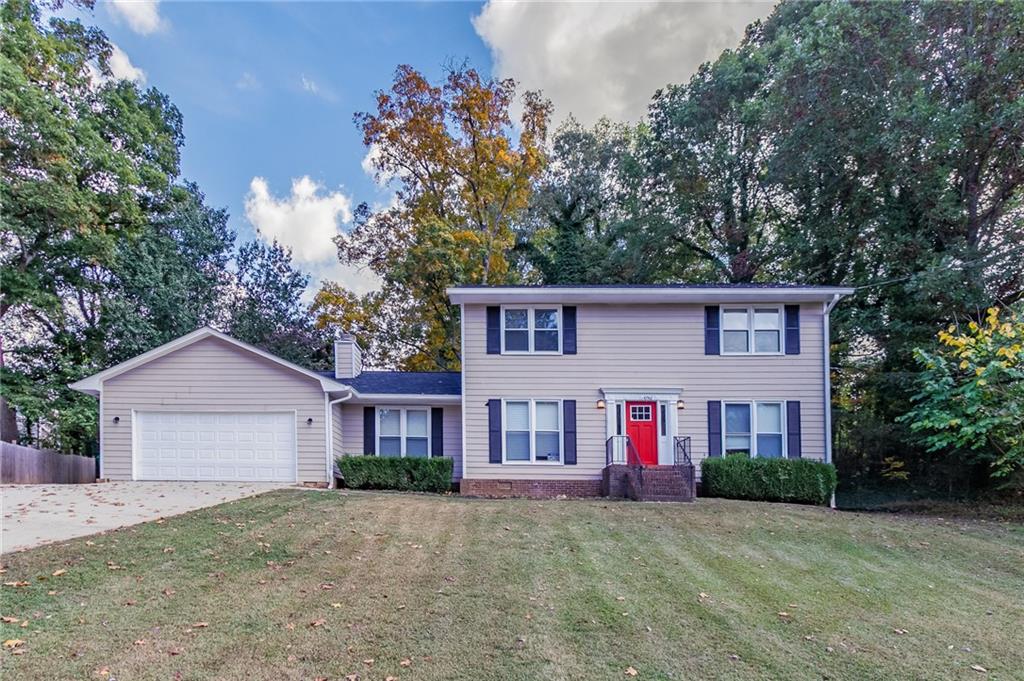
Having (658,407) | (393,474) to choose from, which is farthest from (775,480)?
(393,474)

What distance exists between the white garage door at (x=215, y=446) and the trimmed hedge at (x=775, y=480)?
983cm

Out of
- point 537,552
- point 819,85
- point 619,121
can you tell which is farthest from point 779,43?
point 537,552

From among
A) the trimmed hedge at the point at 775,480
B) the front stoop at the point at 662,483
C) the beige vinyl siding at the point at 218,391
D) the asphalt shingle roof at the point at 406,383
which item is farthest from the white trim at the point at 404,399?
the trimmed hedge at the point at 775,480

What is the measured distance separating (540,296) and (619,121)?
1547 centimetres

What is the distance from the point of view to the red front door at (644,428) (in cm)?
1368

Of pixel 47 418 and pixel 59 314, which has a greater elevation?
pixel 59 314

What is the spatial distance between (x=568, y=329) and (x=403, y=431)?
16.3 ft

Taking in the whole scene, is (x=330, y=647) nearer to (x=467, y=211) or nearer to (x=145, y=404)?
(x=145, y=404)

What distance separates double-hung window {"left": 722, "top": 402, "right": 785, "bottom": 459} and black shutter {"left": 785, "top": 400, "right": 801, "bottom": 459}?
127 millimetres

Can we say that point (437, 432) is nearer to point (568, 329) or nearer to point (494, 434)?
point (494, 434)

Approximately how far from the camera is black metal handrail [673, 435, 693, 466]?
12745 millimetres

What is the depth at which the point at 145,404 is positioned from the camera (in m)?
13.7

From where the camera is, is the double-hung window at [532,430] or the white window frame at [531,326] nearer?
the double-hung window at [532,430]

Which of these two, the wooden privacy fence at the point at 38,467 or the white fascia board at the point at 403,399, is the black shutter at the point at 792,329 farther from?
the wooden privacy fence at the point at 38,467
